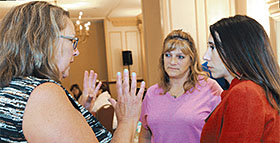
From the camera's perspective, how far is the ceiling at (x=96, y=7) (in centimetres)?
768

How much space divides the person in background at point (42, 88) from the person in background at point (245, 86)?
1.25 ft

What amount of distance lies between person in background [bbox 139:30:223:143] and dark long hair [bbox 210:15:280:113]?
70cm

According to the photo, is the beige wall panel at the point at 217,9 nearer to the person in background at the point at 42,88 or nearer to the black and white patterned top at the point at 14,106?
the person in background at the point at 42,88

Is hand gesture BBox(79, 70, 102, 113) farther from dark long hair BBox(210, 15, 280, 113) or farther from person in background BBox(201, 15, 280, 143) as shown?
dark long hair BBox(210, 15, 280, 113)

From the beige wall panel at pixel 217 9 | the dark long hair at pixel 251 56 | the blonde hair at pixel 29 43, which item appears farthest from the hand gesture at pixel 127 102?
the beige wall panel at pixel 217 9

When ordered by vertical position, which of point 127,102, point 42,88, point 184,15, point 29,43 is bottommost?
point 127,102

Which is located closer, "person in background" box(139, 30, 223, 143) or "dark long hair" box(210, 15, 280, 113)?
"dark long hair" box(210, 15, 280, 113)

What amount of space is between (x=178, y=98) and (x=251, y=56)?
871 mm

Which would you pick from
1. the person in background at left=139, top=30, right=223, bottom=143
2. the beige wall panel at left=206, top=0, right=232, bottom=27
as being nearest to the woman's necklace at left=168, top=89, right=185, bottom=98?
the person in background at left=139, top=30, right=223, bottom=143

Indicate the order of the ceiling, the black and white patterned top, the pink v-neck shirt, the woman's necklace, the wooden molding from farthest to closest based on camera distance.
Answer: the wooden molding, the ceiling, the woman's necklace, the pink v-neck shirt, the black and white patterned top

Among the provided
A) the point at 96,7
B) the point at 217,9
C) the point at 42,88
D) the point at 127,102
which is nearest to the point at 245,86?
the point at 127,102

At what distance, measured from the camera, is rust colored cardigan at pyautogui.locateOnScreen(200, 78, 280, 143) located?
119 centimetres

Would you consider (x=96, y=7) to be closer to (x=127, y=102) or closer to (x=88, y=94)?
(x=88, y=94)

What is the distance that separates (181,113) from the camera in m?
2.01
